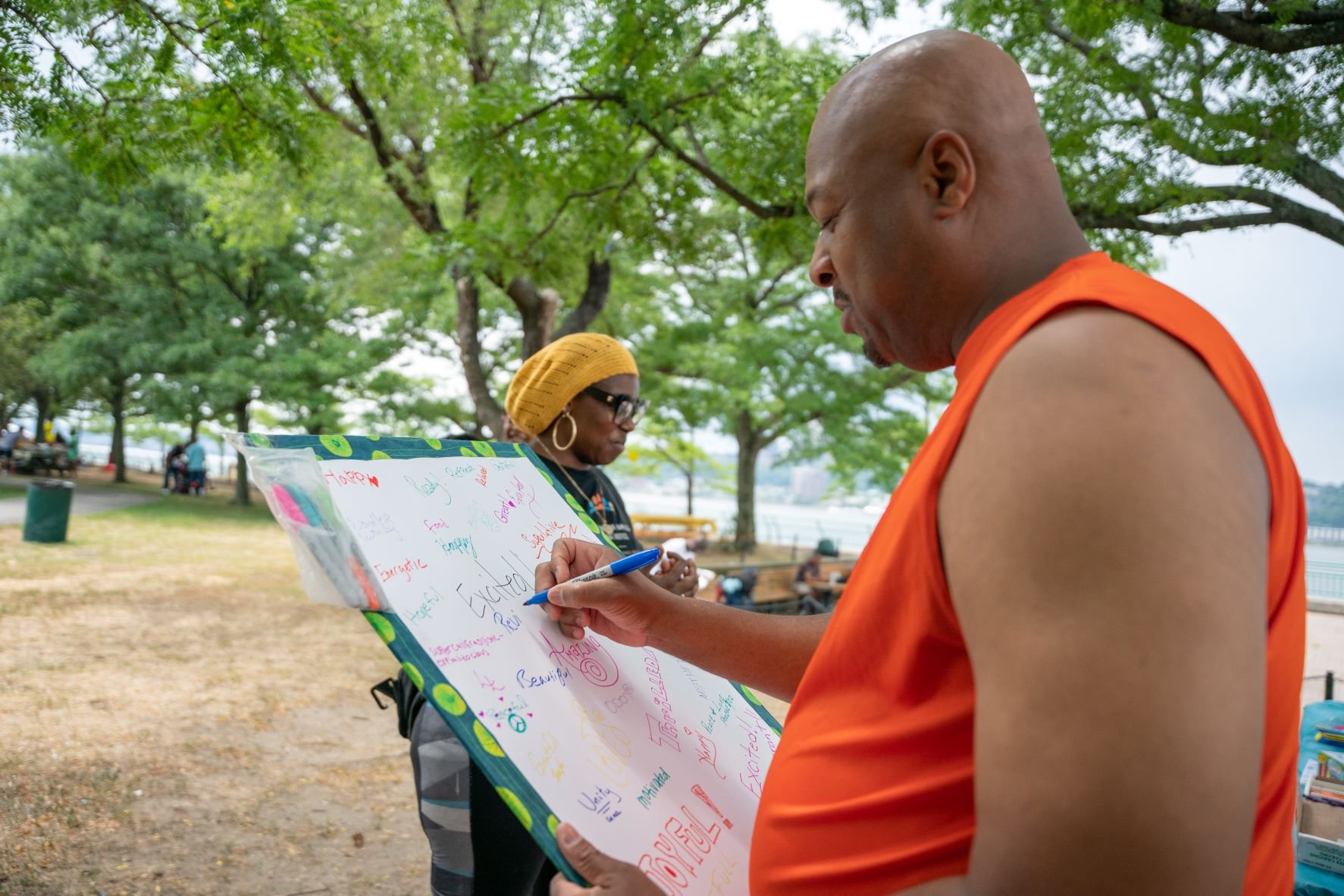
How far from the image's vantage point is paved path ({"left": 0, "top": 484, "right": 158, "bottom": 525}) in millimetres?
16152

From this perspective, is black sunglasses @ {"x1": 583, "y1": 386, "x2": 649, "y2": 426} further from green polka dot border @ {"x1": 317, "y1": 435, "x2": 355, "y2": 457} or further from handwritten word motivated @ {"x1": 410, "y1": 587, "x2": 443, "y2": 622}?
handwritten word motivated @ {"x1": 410, "y1": 587, "x2": 443, "y2": 622}

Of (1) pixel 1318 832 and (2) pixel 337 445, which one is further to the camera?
(1) pixel 1318 832

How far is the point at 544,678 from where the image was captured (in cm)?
156

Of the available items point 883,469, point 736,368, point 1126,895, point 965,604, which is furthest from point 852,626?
point 883,469

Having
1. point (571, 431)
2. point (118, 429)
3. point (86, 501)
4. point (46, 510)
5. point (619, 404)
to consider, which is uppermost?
point (118, 429)

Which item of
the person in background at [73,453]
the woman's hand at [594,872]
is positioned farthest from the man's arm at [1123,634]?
the person in background at [73,453]

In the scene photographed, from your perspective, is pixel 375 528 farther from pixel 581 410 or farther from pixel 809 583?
pixel 809 583

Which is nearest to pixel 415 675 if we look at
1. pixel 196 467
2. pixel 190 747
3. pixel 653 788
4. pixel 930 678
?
pixel 653 788

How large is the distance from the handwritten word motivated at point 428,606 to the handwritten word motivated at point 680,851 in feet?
1.70

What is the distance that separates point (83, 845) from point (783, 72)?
695 centimetres

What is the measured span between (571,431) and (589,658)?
6.52ft

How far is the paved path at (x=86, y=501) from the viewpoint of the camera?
1615 centimetres

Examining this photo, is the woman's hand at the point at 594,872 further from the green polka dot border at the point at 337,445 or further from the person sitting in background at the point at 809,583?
the person sitting in background at the point at 809,583

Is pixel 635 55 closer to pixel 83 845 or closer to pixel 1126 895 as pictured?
pixel 83 845
